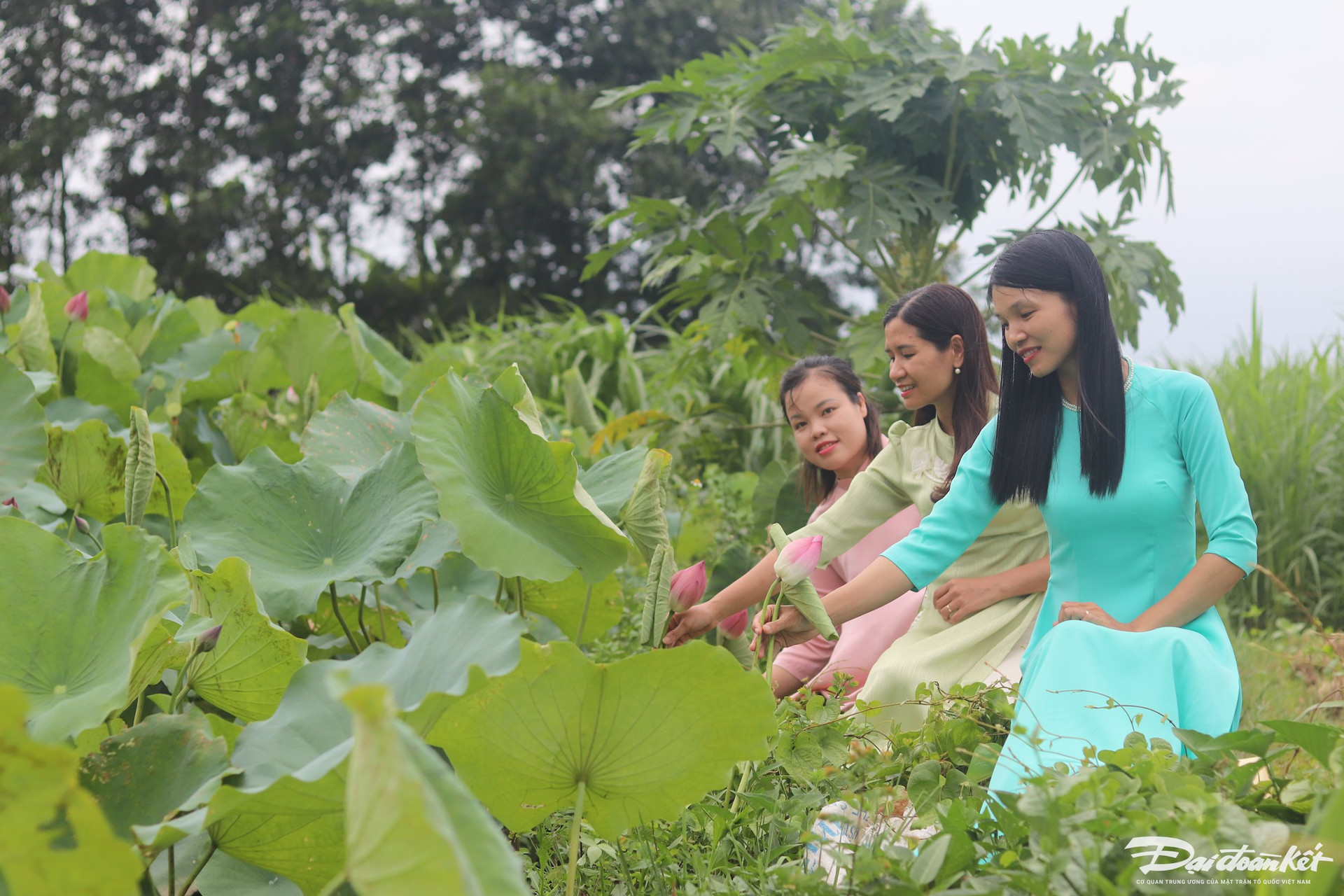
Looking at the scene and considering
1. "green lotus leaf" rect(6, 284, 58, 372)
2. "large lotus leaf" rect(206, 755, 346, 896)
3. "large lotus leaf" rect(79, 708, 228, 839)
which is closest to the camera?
"large lotus leaf" rect(206, 755, 346, 896)

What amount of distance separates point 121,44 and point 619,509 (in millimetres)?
15424

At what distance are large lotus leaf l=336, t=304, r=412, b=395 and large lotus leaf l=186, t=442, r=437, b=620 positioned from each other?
0.91m

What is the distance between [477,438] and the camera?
1.46 meters

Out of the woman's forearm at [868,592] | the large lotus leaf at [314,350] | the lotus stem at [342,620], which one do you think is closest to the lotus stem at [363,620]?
the lotus stem at [342,620]

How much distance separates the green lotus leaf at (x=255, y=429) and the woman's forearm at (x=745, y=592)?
1181mm

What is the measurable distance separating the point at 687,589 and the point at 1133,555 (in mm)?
823

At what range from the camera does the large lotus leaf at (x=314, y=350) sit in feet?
8.55

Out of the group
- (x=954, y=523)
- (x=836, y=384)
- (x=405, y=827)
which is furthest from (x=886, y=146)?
(x=405, y=827)

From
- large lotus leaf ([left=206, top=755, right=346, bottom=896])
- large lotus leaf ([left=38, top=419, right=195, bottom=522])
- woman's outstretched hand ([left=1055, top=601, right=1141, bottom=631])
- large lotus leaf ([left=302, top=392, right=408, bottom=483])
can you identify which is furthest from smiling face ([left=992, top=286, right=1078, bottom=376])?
large lotus leaf ([left=38, top=419, right=195, bottom=522])

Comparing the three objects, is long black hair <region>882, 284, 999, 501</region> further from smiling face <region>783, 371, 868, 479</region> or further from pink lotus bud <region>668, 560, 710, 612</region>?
pink lotus bud <region>668, 560, 710, 612</region>

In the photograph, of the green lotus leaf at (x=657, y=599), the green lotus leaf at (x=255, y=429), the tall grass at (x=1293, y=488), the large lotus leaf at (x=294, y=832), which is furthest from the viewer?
the tall grass at (x=1293, y=488)

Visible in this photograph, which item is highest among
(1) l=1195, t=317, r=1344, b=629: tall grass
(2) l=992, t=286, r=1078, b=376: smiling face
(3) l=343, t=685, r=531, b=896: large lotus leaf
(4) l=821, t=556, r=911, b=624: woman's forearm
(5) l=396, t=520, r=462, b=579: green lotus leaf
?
(2) l=992, t=286, r=1078, b=376: smiling face

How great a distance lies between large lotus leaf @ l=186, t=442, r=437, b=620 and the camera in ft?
4.94

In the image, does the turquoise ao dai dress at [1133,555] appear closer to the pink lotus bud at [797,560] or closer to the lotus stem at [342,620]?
the pink lotus bud at [797,560]
